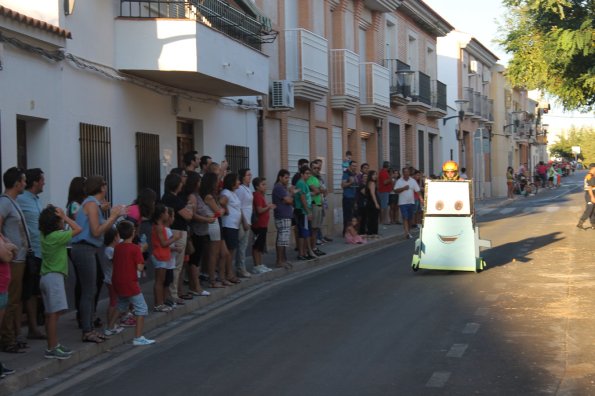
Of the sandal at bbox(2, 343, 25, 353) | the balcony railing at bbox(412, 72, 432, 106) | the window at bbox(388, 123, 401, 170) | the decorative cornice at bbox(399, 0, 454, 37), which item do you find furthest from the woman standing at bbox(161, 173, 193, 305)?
the decorative cornice at bbox(399, 0, 454, 37)

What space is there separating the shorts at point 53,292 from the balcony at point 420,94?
81.6ft

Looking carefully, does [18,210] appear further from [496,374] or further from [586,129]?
[586,129]

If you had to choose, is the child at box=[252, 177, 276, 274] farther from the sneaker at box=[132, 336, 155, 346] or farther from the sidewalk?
the sneaker at box=[132, 336, 155, 346]

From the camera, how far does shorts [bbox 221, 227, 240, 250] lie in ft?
42.7

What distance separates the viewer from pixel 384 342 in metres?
8.65

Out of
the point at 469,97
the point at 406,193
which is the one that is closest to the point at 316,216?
the point at 406,193

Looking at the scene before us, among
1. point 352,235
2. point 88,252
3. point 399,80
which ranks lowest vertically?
point 352,235

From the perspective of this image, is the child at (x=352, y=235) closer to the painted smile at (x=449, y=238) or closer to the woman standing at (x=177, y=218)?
the painted smile at (x=449, y=238)

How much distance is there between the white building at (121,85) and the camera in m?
11.3

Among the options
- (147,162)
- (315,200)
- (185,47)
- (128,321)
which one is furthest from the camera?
(315,200)

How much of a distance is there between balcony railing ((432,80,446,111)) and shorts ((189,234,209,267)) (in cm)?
2433

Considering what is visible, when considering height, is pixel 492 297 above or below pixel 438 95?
below

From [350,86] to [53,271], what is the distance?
58.2 ft

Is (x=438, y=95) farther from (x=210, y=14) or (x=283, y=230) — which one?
(x=283, y=230)
